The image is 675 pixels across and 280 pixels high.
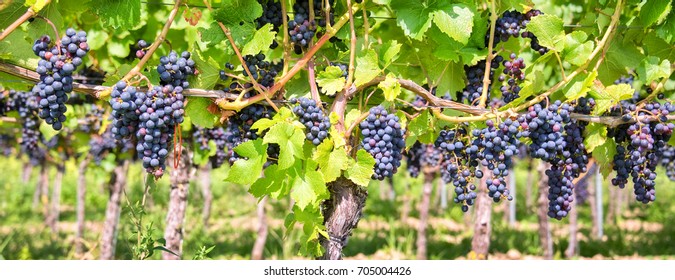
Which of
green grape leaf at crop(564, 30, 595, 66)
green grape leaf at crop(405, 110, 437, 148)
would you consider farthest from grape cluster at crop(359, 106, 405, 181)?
green grape leaf at crop(564, 30, 595, 66)

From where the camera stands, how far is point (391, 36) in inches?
140

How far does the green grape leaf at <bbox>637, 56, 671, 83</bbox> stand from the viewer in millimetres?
3016

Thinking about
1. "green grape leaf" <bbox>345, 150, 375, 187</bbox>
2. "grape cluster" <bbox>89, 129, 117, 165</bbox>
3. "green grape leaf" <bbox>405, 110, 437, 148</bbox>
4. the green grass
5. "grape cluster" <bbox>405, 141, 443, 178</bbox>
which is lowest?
the green grass

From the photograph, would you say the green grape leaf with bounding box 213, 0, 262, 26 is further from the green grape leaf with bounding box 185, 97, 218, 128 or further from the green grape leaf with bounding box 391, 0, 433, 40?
the green grape leaf with bounding box 391, 0, 433, 40

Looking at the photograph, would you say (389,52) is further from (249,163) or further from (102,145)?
(102,145)

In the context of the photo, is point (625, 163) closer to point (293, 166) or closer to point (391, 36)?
point (391, 36)

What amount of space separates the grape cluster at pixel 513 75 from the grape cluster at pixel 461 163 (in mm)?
274

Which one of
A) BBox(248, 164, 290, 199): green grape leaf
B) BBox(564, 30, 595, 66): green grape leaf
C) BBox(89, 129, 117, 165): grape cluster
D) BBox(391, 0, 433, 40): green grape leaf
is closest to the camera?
BBox(248, 164, 290, 199): green grape leaf

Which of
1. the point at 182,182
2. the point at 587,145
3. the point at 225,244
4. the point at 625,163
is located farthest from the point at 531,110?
the point at 225,244

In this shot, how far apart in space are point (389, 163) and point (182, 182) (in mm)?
2813

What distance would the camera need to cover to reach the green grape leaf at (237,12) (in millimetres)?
2674

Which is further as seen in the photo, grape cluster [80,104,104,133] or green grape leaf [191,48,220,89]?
grape cluster [80,104,104,133]

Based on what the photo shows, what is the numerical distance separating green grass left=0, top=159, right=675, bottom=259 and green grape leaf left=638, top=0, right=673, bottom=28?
2.33 meters

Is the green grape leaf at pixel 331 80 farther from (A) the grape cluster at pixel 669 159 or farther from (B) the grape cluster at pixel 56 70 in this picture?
(A) the grape cluster at pixel 669 159
